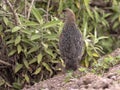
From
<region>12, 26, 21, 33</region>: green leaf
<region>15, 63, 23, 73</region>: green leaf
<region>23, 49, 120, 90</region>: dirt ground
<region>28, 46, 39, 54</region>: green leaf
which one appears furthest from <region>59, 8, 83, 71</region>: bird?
<region>15, 63, 23, 73</region>: green leaf

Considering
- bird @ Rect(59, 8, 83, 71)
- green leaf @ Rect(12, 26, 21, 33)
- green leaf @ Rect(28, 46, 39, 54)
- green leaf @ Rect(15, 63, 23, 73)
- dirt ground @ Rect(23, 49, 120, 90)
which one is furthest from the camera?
green leaf @ Rect(15, 63, 23, 73)

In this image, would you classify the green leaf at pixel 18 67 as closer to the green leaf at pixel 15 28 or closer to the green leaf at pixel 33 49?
the green leaf at pixel 33 49

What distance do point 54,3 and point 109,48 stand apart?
1.64 meters

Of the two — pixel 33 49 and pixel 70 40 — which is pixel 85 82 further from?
pixel 33 49

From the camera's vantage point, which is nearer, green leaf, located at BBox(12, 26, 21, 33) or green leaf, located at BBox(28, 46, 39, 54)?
green leaf, located at BBox(12, 26, 21, 33)

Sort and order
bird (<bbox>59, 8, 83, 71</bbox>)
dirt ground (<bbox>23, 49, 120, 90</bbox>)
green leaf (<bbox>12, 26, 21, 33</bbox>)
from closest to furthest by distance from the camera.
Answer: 1. dirt ground (<bbox>23, 49, 120, 90</bbox>)
2. bird (<bbox>59, 8, 83, 71</bbox>)
3. green leaf (<bbox>12, 26, 21, 33</bbox>)

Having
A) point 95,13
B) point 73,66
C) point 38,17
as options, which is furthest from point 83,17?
point 73,66

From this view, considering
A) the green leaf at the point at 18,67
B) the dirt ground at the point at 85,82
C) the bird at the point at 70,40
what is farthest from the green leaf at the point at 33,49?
the bird at the point at 70,40

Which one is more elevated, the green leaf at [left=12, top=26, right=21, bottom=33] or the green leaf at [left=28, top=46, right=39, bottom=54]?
the green leaf at [left=12, top=26, right=21, bottom=33]

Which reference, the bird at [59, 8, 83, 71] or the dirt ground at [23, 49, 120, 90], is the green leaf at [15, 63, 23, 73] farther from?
the bird at [59, 8, 83, 71]

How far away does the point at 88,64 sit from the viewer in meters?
6.29

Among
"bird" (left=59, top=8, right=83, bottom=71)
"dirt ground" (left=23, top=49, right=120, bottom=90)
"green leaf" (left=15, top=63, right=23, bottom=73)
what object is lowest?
"green leaf" (left=15, top=63, right=23, bottom=73)

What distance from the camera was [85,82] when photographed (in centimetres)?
450

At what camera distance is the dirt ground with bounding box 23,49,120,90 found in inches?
163
